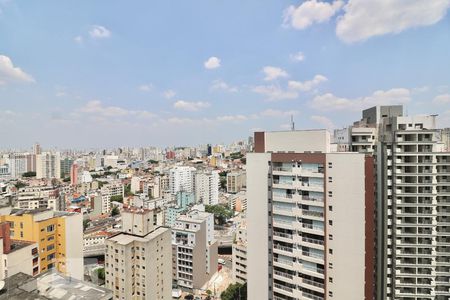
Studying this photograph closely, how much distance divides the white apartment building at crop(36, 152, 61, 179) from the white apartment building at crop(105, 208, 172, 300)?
45.4m

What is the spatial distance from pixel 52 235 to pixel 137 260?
148 inches

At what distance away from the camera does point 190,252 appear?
1555 centimetres

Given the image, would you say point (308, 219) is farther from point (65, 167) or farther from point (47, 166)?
point (65, 167)

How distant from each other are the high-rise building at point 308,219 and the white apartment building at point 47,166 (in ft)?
166

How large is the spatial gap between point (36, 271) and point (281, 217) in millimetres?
8932

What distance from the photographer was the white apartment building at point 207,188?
34.0 metres

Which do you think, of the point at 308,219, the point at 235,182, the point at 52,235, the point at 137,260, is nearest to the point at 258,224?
the point at 308,219

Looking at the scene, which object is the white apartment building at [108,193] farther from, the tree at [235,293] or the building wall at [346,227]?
the building wall at [346,227]

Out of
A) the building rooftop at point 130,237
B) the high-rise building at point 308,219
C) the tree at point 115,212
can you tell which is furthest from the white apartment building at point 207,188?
the high-rise building at point 308,219

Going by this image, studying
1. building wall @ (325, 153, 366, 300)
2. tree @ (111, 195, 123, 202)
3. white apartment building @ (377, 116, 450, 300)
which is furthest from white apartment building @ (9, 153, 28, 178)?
white apartment building @ (377, 116, 450, 300)

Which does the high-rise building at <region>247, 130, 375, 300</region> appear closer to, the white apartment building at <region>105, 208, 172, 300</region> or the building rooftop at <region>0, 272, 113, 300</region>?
the white apartment building at <region>105, 208, 172, 300</region>

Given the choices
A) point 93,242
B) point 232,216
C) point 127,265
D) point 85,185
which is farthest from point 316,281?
point 85,185

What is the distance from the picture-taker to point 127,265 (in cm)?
1009

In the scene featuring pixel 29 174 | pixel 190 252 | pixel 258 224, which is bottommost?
pixel 190 252
